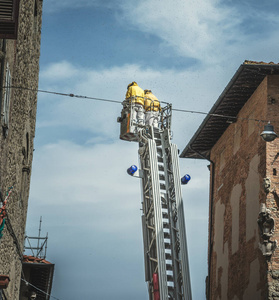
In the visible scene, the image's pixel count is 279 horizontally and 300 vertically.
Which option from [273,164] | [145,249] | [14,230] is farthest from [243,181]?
[14,230]

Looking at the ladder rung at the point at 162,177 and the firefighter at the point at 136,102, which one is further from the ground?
the firefighter at the point at 136,102

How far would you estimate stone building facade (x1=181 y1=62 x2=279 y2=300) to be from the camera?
17.7 meters

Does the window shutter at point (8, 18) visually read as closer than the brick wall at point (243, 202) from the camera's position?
Yes

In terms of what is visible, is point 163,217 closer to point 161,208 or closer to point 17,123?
point 161,208

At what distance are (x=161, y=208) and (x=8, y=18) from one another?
9999 millimetres

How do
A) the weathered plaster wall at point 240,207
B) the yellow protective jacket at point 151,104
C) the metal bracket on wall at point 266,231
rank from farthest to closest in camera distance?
the yellow protective jacket at point 151,104, the weathered plaster wall at point 240,207, the metal bracket on wall at point 266,231

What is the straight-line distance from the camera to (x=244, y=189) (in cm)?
2017

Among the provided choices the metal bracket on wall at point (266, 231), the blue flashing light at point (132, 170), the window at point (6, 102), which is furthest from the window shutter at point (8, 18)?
the blue flashing light at point (132, 170)

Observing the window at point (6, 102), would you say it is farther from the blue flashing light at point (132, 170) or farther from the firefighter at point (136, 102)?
the firefighter at point (136, 102)

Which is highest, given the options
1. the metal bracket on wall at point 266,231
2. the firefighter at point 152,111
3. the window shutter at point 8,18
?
the firefighter at point 152,111

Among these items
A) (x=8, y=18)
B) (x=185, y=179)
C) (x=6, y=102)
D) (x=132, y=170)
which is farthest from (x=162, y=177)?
(x=8, y=18)

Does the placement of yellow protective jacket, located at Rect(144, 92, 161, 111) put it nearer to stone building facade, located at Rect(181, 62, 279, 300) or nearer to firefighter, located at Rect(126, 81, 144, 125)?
firefighter, located at Rect(126, 81, 144, 125)

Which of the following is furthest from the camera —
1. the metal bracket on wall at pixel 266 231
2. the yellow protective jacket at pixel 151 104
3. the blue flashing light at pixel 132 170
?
the yellow protective jacket at pixel 151 104

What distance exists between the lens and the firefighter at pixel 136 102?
21891 millimetres
